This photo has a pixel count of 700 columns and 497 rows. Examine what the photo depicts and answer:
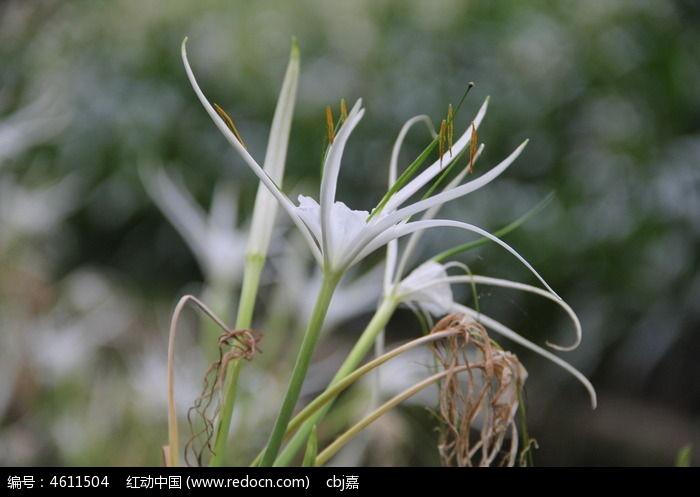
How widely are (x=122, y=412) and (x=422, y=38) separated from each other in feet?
3.69

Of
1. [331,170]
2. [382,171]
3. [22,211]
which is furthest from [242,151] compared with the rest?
[382,171]

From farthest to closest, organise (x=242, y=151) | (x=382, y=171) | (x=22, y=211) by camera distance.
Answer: (x=382, y=171), (x=22, y=211), (x=242, y=151)

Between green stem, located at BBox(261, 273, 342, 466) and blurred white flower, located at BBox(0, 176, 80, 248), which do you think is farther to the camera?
blurred white flower, located at BBox(0, 176, 80, 248)

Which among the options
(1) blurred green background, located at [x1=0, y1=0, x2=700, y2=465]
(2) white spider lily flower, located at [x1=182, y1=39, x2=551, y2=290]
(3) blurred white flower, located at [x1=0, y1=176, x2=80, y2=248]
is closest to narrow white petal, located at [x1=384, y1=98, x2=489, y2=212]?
(2) white spider lily flower, located at [x1=182, y1=39, x2=551, y2=290]

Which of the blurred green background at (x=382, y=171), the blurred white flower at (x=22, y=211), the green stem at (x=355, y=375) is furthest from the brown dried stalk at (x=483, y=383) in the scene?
the blurred white flower at (x=22, y=211)

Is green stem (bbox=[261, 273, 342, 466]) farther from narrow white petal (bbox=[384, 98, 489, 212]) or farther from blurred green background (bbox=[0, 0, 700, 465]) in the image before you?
blurred green background (bbox=[0, 0, 700, 465])

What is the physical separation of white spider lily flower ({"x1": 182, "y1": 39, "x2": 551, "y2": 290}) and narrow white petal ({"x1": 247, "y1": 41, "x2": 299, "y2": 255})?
0.16 ft

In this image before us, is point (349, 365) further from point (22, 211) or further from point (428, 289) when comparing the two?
point (22, 211)

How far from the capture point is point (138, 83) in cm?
190

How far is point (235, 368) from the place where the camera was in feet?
1.07

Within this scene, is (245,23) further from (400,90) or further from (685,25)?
(685,25)

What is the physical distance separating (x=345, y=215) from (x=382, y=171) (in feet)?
4.33

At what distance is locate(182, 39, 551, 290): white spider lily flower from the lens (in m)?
0.27
